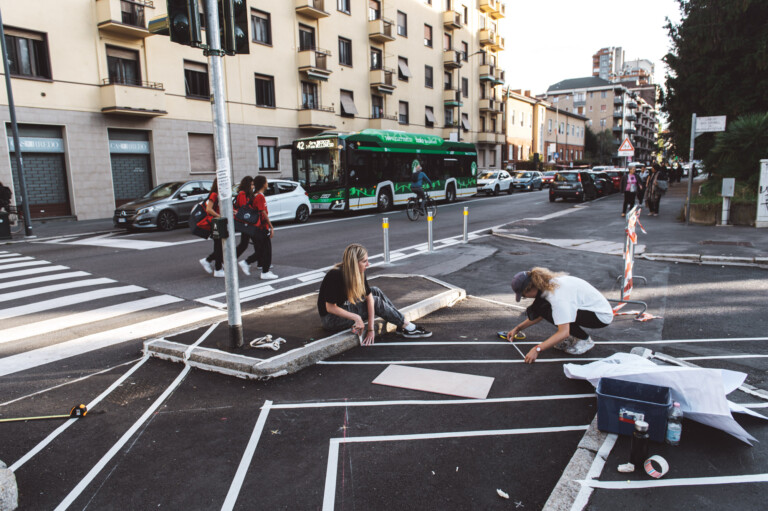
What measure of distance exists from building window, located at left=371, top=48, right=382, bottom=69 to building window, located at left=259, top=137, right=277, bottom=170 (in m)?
11.1

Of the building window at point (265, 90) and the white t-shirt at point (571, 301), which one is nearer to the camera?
the white t-shirt at point (571, 301)

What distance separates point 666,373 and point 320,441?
2.50m

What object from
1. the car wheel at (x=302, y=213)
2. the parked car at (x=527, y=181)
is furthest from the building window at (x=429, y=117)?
the car wheel at (x=302, y=213)

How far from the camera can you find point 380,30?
3453 centimetres

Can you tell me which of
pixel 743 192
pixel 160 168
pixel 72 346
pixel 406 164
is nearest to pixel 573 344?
pixel 72 346

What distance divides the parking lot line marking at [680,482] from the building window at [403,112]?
37.2 metres

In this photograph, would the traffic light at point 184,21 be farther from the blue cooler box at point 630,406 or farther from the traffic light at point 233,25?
the blue cooler box at point 630,406

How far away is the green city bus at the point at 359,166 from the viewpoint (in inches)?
800

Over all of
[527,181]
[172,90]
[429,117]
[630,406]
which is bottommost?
[630,406]

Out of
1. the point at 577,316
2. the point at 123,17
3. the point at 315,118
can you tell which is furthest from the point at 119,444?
the point at 315,118

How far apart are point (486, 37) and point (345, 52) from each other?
2086 centimetres

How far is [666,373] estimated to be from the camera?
3.58 m

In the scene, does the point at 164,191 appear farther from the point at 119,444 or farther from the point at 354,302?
the point at 119,444

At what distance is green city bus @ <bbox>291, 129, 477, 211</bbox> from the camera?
20312 mm
